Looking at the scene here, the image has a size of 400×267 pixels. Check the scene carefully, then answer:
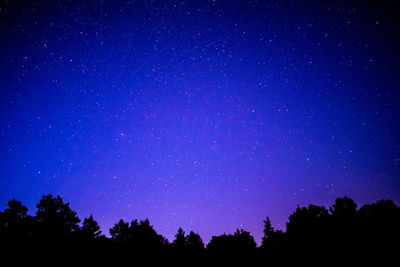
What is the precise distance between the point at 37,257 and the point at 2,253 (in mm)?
2828

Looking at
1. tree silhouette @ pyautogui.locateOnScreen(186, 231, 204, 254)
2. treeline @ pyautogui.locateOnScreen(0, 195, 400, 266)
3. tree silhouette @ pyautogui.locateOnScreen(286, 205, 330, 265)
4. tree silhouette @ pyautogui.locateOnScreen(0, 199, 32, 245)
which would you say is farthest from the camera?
tree silhouette @ pyautogui.locateOnScreen(186, 231, 204, 254)

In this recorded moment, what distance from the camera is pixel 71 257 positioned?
25.0 meters

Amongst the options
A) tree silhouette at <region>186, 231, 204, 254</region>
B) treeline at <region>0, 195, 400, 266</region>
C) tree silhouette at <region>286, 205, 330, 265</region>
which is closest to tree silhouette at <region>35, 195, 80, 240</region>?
treeline at <region>0, 195, 400, 266</region>

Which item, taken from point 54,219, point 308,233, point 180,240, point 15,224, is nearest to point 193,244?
point 180,240

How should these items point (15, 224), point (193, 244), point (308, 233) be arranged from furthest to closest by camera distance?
point (193, 244) < point (308, 233) < point (15, 224)

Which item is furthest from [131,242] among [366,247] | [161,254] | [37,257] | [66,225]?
[366,247]

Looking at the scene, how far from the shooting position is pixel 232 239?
2406 inches

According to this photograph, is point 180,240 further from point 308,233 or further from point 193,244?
point 308,233

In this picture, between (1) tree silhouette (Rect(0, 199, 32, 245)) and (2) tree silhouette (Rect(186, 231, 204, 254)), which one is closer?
(1) tree silhouette (Rect(0, 199, 32, 245))

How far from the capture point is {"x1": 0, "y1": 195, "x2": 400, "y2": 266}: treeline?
25391 millimetres

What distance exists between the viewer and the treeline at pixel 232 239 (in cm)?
2539

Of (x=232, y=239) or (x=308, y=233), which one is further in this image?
(x=232, y=239)

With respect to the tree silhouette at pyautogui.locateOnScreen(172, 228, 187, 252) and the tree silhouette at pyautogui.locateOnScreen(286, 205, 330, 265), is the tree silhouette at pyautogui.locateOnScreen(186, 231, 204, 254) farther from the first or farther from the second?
the tree silhouette at pyautogui.locateOnScreen(286, 205, 330, 265)

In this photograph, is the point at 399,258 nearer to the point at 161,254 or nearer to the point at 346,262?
the point at 346,262
